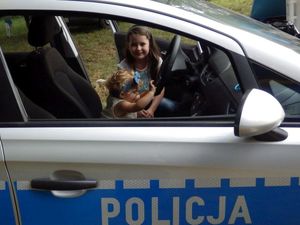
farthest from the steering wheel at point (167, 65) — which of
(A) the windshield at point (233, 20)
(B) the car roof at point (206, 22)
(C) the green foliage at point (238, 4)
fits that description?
(C) the green foliage at point (238, 4)

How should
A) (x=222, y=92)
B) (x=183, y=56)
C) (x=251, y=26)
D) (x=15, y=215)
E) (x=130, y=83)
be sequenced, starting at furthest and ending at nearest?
(x=183, y=56), (x=130, y=83), (x=251, y=26), (x=222, y=92), (x=15, y=215)

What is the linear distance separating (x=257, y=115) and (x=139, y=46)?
3.48ft

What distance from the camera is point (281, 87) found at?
229cm

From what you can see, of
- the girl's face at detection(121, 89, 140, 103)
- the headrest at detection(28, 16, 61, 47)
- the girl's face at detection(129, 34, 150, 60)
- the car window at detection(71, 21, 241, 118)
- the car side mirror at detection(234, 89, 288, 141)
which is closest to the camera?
the car side mirror at detection(234, 89, 288, 141)

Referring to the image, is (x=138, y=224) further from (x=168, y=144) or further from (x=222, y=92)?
(x=222, y=92)

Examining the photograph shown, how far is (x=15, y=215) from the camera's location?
2.14 meters

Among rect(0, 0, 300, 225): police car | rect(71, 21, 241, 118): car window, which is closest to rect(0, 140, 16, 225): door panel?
rect(0, 0, 300, 225): police car

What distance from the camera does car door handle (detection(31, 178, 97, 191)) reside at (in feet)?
7.02

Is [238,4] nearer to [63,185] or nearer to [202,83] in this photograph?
[202,83]

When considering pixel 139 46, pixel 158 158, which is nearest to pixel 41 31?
pixel 139 46

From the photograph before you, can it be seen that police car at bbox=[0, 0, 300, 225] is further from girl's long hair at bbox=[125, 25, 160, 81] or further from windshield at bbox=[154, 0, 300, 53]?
girl's long hair at bbox=[125, 25, 160, 81]

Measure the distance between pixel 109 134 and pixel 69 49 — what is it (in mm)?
2083

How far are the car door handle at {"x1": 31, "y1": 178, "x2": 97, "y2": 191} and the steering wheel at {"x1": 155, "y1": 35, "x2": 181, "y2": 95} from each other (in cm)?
82

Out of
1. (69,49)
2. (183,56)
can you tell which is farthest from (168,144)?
(69,49)
